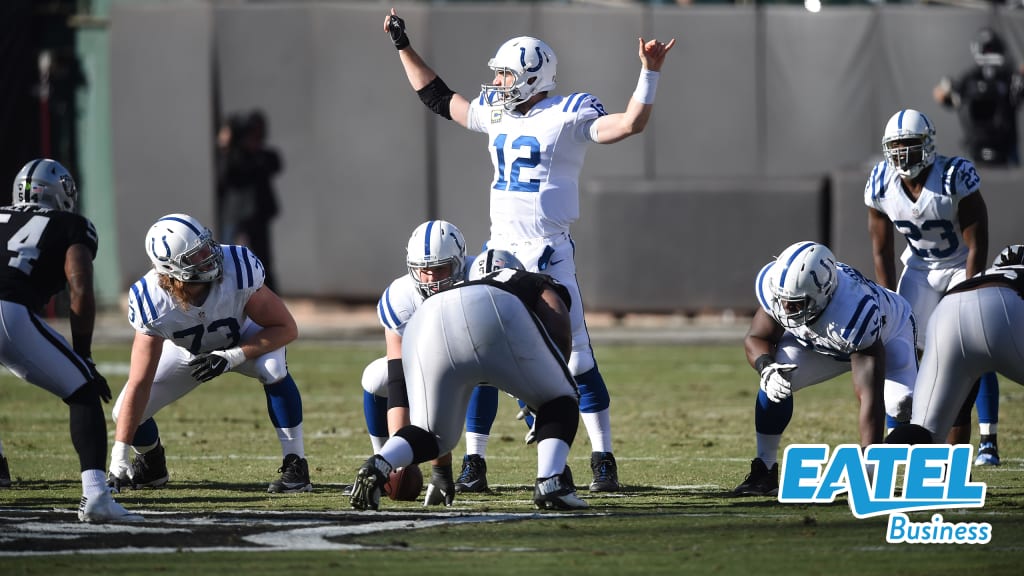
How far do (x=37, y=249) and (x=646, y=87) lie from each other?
105 inches

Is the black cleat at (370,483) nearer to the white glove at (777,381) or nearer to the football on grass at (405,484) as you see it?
the football on grass at (405,484)

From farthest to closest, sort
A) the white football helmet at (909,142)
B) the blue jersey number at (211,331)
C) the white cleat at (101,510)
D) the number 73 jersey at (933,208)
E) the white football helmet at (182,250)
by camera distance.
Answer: the number 73 jersey at (933,208)
the white football helmet at (909,142)
the blue jersey number at (211,331)
the white football helmet at (182,250)
the white cleat at (101,510)

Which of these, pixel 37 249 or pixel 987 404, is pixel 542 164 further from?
pixel 987 404

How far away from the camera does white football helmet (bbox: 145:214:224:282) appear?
6.36 m

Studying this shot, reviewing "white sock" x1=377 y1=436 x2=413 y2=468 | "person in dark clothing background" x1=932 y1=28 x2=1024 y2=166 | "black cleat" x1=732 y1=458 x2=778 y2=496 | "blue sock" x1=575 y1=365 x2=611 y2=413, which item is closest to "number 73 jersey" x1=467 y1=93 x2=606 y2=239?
"blue sock" x1=575 y1=365 x2=611 y2=413

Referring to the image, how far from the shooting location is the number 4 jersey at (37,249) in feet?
20.1

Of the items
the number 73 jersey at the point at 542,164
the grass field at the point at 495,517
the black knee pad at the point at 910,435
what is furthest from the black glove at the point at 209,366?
the black knee pad at the point at 910,435

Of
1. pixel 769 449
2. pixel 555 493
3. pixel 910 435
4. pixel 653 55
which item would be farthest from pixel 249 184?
pixel 910 435

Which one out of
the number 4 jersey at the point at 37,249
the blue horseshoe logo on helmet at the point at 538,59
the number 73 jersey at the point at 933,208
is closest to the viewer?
the number 4 jersey at the point at 37,249

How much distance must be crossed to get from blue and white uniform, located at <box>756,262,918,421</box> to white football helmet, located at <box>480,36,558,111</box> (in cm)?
146

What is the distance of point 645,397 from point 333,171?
22.8 ft

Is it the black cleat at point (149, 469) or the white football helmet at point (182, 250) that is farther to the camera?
the black cleat at point (149, 469)

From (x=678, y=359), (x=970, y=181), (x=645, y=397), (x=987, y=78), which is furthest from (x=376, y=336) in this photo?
(x=970, y=181)

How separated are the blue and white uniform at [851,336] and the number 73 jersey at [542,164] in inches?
43.7
